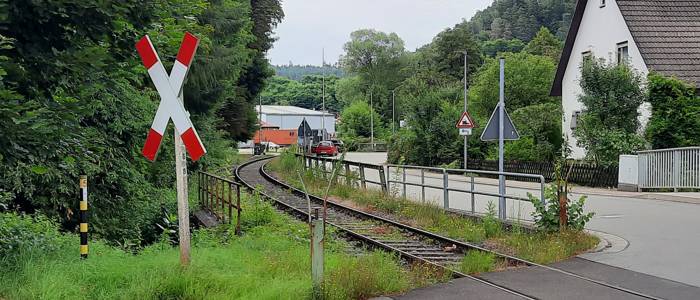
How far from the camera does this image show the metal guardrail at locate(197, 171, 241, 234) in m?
13.5

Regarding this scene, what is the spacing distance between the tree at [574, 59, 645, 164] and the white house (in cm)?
88

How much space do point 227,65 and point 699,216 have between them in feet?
50.9

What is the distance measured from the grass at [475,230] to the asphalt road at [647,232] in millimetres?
433

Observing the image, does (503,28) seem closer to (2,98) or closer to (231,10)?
(231,10)

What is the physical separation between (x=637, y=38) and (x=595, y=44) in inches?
157

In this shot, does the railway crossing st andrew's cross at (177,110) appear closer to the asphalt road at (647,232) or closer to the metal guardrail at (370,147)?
the asphalt road at (647,232)

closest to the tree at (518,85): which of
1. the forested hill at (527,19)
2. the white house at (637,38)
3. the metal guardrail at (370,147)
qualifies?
the white house at (637,38)

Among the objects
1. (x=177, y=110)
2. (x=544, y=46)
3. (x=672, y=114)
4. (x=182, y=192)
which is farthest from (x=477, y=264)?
(x=544, y=46)

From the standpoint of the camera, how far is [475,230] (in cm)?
1193

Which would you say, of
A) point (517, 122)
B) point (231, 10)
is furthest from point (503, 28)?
point (231, 10)

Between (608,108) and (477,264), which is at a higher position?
(608,108)

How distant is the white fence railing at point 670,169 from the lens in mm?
21086

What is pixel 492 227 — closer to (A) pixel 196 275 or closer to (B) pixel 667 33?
(A) pixel 196 275

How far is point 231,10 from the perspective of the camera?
25359 mm
